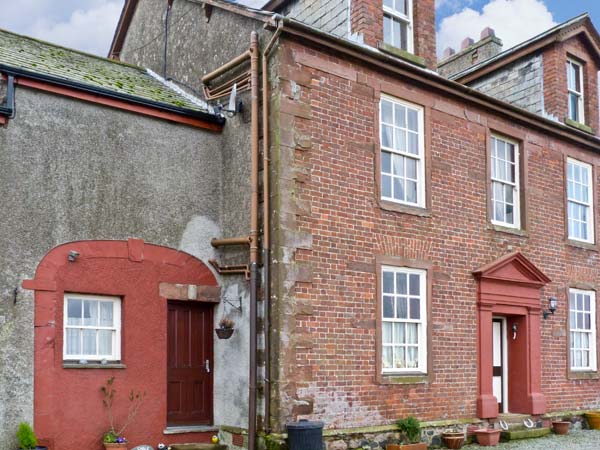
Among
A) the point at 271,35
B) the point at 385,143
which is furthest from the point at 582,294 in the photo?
the point at 271,35

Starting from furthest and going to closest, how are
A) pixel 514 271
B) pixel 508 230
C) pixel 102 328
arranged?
pixel 508 230
pixel 514 271
pixel 102 328

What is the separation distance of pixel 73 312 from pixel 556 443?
9085 millimetres

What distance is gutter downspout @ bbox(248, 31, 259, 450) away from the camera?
12.0m

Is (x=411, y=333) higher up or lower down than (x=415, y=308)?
lower down

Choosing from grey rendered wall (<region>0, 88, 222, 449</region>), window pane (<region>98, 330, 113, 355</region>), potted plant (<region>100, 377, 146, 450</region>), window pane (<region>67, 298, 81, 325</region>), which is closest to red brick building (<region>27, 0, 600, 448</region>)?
grey rendered wall (<region>0, 88, 222, 449</region>)

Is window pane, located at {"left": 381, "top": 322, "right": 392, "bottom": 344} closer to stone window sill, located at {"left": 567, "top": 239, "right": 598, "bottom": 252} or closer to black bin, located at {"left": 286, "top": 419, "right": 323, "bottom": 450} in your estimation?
black bin, located at {"left": 286, "top": 419, "right": 323, "bottom": 450}

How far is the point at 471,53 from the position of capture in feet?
70.2

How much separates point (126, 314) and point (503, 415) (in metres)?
7.87

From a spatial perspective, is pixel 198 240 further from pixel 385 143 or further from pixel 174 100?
pixel 385 143

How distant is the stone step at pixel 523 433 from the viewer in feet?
49.2

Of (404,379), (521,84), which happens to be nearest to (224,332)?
(404,379)

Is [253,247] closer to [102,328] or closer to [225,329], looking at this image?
[225,329]

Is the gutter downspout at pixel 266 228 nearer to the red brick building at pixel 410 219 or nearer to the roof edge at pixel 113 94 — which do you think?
the red brick building at pixel 410 219

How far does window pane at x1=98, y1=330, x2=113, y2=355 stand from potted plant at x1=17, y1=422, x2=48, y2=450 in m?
1.63
